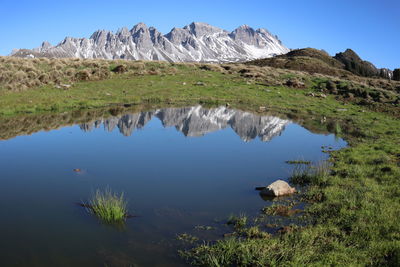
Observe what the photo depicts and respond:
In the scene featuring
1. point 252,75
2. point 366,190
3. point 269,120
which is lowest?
point 366,190

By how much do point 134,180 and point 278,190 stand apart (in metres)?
6.38

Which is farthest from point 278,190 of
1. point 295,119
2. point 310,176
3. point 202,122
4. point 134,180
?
point 295,119

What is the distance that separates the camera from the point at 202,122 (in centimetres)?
2950

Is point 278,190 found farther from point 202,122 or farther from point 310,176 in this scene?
point 202,122

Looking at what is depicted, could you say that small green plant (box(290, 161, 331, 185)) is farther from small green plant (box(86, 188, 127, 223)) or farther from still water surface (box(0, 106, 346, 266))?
small green plant (box(86, 188, 127, 223))

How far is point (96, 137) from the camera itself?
2311 centimetres

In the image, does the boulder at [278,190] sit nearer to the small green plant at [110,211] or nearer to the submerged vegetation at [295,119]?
the submerged vegetation at [295,119]

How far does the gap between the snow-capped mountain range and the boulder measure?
10.2 meters

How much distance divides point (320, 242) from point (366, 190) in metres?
5.00

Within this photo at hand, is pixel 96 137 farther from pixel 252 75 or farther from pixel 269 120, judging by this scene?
pixel 252 75


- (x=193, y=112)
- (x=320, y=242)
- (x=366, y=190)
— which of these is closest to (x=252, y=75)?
(x=193, y=112)

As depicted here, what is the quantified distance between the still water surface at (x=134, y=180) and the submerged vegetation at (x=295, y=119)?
100 cm

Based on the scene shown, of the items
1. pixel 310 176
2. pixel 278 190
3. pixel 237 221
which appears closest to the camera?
pixel 237 221

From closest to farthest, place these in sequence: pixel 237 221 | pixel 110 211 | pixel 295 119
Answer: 1. pixel 110 211
2. pixel 237 221
3. pixel 295 119
